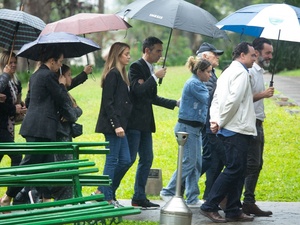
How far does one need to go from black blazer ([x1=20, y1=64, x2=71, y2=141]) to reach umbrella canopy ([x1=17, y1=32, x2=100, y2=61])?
0.30m

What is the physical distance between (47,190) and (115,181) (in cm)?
87

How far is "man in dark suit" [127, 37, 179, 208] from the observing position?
9.85 meters

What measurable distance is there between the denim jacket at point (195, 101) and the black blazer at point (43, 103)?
1789mm

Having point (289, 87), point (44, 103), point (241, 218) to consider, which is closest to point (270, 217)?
point (241, 218)

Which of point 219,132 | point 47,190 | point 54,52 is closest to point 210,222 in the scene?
point 219,132

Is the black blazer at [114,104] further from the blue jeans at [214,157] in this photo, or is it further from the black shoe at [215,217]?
the black shoe at [215,217]

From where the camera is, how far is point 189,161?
10164mm

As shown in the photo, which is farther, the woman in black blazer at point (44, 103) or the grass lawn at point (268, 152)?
the grass lawn at point (268, 152)

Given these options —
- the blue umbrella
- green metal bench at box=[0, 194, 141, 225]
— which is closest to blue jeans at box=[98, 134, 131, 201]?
→ the blue umbrella

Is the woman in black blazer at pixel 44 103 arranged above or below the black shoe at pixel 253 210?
above

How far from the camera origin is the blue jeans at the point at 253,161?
985 cm

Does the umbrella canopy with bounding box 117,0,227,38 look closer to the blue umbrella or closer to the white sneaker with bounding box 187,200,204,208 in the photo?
the blue umbrella

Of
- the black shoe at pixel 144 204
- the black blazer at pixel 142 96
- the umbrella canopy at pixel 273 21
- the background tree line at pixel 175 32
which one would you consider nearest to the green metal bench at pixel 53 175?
the black blazer at pixel 142 96

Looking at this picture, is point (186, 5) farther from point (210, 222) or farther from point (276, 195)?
point (276, 195)
